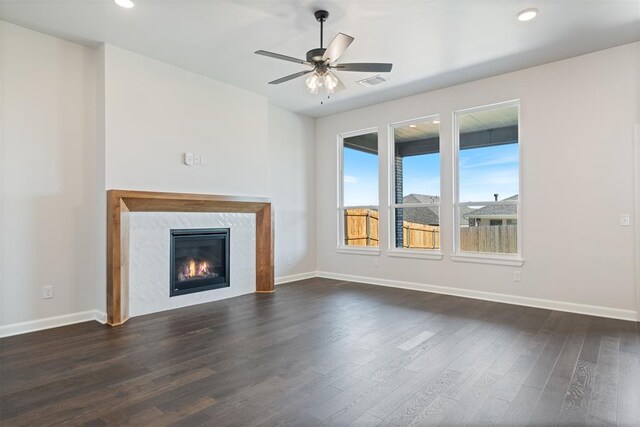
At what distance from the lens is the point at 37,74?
3.63 meters

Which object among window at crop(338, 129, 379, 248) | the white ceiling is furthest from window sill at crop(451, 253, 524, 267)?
the white ceiling

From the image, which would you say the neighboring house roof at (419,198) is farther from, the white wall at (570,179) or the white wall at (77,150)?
the white wall at (77,150)

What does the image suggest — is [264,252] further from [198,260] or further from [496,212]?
[496,212]

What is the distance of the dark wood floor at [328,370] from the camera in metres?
2.03

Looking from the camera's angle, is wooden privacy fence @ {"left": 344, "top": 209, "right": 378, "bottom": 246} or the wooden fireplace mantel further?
wooden privacy fence @ {"left": 344, "top": 209, "right": 378, "bottom": 246}

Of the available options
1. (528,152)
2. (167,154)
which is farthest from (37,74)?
Result: (528,152)

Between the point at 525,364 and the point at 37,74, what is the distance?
5.19m

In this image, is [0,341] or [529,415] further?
[0,341]

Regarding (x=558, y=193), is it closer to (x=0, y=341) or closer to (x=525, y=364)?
(x=525, y=364)

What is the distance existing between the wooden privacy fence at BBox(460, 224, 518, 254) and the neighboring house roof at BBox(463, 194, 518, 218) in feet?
0.48

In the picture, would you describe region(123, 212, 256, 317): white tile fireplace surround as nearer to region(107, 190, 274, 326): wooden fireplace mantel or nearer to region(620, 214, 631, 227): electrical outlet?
region(107, 190, 274, 326): wooden fireplace mantel

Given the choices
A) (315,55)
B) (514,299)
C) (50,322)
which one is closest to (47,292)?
(50,322)

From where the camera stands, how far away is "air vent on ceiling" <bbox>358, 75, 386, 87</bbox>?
4758 mm

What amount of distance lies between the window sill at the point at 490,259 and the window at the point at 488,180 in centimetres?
7
